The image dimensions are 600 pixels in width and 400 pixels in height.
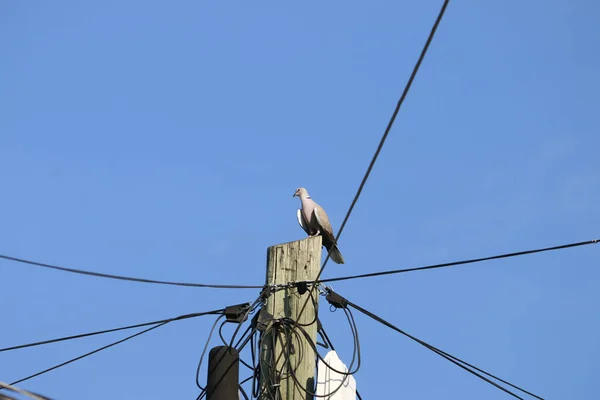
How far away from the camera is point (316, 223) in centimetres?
933

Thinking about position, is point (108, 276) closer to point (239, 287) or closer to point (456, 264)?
point (239, 287)

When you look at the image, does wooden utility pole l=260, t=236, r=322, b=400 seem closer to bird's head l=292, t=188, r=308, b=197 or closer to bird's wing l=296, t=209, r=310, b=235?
bird's wing l=296, t=209, r=310, b=235

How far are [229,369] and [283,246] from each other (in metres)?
0.84

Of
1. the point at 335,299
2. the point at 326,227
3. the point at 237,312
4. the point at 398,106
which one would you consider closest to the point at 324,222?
the point at 326,227

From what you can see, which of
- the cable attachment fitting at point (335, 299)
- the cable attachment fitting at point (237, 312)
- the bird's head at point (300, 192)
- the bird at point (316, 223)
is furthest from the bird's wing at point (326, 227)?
the cable attachment fitting at point (237, 312)

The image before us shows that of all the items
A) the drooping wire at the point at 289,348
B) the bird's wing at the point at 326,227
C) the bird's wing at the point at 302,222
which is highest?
the bird's wing at the point at 302,222

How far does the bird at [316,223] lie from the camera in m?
9.23

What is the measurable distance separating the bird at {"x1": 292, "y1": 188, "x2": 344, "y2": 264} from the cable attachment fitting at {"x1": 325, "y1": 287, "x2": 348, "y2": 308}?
360 cm

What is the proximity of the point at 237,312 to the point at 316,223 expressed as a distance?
405 cm

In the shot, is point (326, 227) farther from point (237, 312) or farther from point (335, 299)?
point (237, 312)

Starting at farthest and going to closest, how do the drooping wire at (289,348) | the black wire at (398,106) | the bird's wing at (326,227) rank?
the bird's wing at (326,227) → the drooping wire at (289,348) → the black wire at (398,106)

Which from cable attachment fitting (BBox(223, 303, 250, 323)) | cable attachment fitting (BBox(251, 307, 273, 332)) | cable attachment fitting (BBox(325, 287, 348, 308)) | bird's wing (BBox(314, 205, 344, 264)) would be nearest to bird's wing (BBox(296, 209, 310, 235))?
bird's wing (BBox(314, 205, 344, 264))

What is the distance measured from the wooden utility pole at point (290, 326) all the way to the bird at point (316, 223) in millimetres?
3869

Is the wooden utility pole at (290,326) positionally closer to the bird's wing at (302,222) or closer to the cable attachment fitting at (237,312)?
the cable attachment fitting at (237,312)
